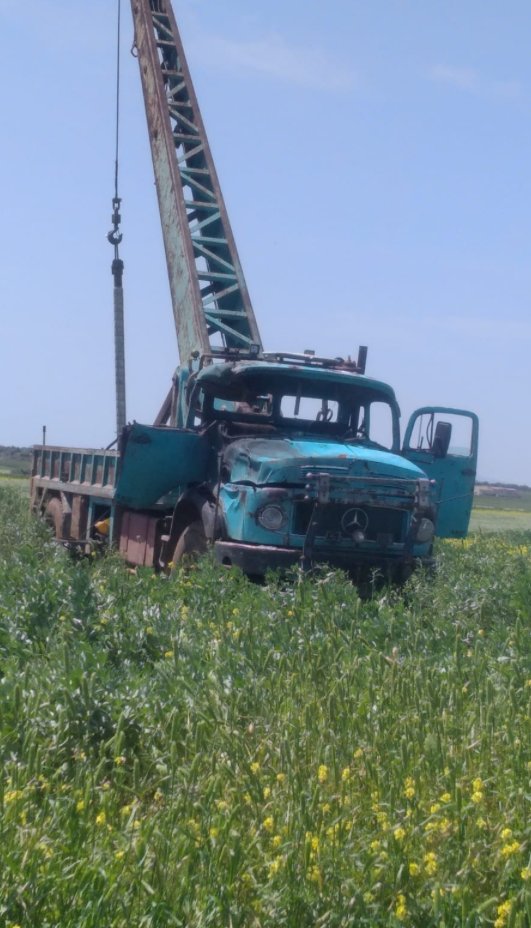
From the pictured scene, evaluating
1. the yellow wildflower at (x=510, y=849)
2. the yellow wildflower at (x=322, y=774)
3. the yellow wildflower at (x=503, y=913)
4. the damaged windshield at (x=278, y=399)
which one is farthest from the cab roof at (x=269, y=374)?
the yellow wildflower at (x=503, y=913)

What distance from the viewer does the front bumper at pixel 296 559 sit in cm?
1106

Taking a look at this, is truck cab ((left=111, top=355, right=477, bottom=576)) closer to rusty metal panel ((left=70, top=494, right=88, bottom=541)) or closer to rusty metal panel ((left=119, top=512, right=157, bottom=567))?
rusty metal panel ((left=119, top=512, right=157, bottom=567))

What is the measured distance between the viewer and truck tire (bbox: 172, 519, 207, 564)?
12.3 metres

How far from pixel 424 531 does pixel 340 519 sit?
34.7 inches

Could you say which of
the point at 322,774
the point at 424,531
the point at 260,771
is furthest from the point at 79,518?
the point at 322,774

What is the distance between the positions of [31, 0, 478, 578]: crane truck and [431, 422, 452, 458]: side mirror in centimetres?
1

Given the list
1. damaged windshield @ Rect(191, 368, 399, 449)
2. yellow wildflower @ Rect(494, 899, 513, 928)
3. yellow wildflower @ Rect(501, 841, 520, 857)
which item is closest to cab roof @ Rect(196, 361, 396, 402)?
damaged windshield @ Rect(191, 368, 399, 449)

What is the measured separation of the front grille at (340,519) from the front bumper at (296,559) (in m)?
0.16

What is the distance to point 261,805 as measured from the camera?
4.46 m

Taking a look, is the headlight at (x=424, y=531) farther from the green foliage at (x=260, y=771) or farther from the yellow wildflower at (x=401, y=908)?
the yellow wildflower at (x=401, y=908)

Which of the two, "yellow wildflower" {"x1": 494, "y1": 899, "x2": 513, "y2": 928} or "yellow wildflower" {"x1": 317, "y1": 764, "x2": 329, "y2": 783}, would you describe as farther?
"yellow wildflower" {"x1": 317, "y1": 764, "x2": 329, "y2": 783}

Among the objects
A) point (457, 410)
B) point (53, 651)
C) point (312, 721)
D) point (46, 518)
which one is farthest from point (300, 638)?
point (46, 518)

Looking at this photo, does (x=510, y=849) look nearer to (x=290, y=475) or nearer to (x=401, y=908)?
(x=401, y=908)

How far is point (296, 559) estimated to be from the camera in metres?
11.1
